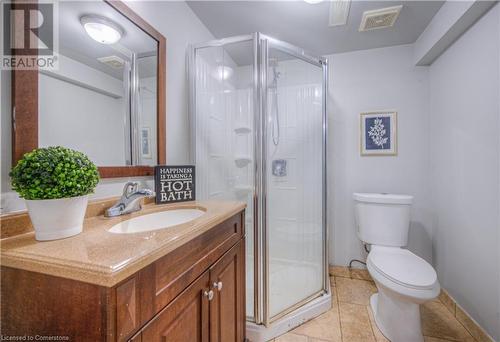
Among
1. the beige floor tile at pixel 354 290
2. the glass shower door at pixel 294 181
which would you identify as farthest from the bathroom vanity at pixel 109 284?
the beige floor tile at pixel 354 290

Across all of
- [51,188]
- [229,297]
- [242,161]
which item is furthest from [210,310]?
[242,161]

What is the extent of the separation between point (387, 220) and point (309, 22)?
1710 mm

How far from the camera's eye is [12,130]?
0.71m

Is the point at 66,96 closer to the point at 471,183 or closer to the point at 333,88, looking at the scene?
the point at 333,88

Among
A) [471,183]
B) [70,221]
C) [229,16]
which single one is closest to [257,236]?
[70,221]

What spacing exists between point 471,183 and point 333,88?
136 cm

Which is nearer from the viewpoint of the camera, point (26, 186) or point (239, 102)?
point (26, 186)

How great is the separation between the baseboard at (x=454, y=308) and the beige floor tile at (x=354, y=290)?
0.07 meters

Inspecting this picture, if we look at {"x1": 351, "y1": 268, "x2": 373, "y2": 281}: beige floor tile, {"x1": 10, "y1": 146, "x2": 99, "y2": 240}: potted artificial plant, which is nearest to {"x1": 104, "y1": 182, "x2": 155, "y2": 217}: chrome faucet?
{"x1": 10, "y1": 146, "x2": 99, "y2": 240}: potted artificial plant

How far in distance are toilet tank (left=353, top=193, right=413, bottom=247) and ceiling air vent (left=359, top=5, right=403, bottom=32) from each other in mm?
1385

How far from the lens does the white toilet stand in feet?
4.37

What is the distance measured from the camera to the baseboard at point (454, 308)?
1.41 metres

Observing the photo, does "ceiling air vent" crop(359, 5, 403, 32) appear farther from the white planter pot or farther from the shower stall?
the white planter pot

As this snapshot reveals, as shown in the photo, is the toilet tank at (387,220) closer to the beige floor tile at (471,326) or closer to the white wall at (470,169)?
the white wall at (470,169)
